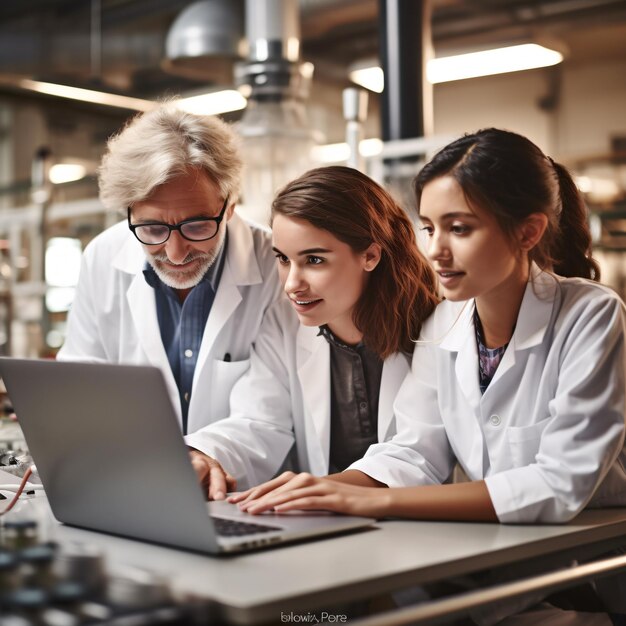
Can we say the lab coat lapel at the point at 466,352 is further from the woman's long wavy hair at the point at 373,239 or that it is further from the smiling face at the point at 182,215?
the smiling face at the point at 182,215

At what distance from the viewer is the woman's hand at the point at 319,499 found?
3.89 feet

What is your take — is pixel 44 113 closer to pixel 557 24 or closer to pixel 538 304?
pixel 557 24

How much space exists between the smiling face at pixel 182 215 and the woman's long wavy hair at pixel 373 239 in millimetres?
180

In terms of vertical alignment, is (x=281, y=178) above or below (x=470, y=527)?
above

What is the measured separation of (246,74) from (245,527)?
3.09 m

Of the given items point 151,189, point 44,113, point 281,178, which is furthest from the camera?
point 44,113

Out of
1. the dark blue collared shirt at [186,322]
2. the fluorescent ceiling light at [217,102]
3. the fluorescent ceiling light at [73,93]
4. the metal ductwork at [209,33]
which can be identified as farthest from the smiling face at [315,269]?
the fluorescent ceiling light at [217,102]

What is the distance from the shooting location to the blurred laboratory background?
11.2 ft

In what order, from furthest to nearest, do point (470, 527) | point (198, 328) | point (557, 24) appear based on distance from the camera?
point (557, 24) → point (198, 328) → point (470, 527)

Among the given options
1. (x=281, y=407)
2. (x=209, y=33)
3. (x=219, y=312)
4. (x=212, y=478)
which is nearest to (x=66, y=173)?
(x=209, y=33)

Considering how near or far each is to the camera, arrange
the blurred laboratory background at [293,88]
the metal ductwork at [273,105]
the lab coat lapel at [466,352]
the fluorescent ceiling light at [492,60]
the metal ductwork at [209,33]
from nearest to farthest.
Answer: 1. the lab coat lapel at [466,352]
2. the blurred laboratory background at [293,88]
3. the metal ductwork at [273,105]
4. the metal ductwork at [209,33]
5. the fluorescent ceiling light at [492,60]

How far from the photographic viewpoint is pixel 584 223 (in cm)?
154

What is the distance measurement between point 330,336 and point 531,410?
470 mm

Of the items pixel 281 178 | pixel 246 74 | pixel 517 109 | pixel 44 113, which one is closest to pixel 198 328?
pixel 281 178
